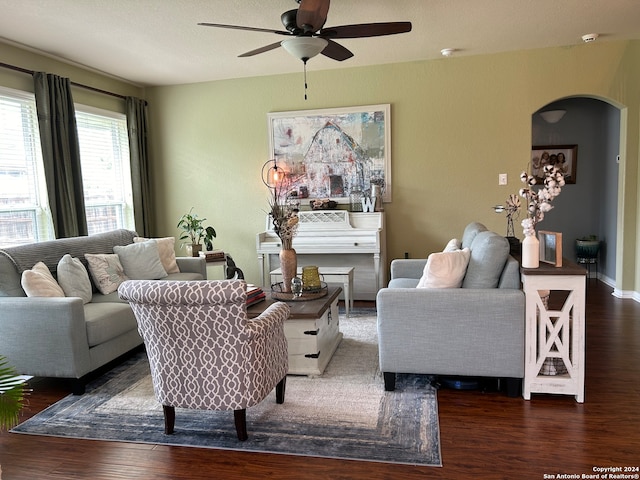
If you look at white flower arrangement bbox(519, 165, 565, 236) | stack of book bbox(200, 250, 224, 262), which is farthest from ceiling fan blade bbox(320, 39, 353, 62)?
stack of book bbox(200, 250, 224, 262)

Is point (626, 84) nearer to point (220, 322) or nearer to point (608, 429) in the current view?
point (608, 429)

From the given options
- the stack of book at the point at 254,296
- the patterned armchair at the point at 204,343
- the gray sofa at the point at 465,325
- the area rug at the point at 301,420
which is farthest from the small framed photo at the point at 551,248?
the stack of book at the point at 254,296

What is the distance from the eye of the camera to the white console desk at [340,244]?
4859mm

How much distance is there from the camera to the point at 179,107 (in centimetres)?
582

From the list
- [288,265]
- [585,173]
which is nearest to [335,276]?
[288,265]

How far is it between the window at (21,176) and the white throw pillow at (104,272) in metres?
0.80

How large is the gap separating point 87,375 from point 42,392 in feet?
0.98

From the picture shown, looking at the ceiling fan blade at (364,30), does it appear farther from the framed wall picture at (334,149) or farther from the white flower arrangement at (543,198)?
the framed wall picture at (334,149)

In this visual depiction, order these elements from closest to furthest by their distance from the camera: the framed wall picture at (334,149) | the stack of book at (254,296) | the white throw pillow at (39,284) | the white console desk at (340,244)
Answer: the white throw pillow at (39,284)
the stack of book at (254,296)
the white console desk at (340,244)
the framed wall picture at (334,149)

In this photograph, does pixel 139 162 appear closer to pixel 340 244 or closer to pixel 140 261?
pixel 140 261

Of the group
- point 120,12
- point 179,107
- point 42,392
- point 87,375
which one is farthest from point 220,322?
point 179,107

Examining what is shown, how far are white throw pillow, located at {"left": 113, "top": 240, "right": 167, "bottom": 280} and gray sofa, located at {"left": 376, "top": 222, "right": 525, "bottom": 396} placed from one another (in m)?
2.32

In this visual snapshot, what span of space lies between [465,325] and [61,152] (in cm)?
388

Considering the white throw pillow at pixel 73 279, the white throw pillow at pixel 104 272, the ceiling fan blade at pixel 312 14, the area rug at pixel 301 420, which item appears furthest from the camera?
the white throw pillow at pixel 104 272
